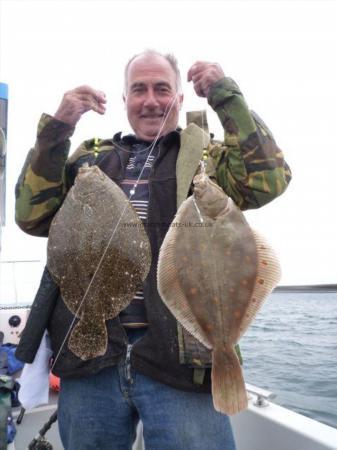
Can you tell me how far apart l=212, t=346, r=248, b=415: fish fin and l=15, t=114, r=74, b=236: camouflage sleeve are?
124 cm

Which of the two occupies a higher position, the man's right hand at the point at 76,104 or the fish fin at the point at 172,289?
the man's right hand at the point at 76,104

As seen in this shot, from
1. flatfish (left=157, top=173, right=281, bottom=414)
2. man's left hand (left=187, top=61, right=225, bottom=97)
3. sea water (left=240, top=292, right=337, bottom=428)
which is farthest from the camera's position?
sea water (left=240, top=292, right=337, bottom=428)

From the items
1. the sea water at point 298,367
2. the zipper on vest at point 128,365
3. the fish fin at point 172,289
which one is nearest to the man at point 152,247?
the zipper on vest at point 128,365

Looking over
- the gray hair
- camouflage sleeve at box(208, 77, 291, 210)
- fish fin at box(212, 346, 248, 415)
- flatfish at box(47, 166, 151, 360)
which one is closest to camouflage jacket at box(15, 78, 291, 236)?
camouflage sleeve at box(208, 77, 291, 210)

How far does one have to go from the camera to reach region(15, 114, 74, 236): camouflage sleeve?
2059 millimetres

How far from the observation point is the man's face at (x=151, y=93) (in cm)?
223

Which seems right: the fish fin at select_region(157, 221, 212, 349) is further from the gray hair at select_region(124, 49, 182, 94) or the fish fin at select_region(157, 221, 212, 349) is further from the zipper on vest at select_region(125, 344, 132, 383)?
the gray hair at select_region(124, 49, 182, 94)

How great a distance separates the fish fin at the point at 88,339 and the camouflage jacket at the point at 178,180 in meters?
0.08

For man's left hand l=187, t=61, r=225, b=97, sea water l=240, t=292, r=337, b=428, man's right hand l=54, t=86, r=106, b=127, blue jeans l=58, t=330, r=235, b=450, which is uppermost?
man's left hand l=187, t=61, r=225, b=97

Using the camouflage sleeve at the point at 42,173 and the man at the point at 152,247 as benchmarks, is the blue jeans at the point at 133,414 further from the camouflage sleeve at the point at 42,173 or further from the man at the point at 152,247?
the camouflage sleeve at the point at 42,173

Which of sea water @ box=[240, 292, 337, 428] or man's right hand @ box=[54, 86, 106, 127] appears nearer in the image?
man's right hand @ box=[54, 86, 106, 127]

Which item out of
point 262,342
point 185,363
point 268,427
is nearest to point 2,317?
point 268,427

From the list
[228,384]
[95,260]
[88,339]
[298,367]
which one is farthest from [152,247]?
[298,367]

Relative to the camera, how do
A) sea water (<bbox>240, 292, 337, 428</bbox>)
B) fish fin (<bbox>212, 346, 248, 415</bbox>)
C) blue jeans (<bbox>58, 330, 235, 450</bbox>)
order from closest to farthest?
fish fin (<bbox>212, 346, 248, 415</bbox>) < blue jeans (<bbox>58, 330, 235, 450</bbox>) < sea water (<bbox>240, 292, 337, 428</bbox>)
